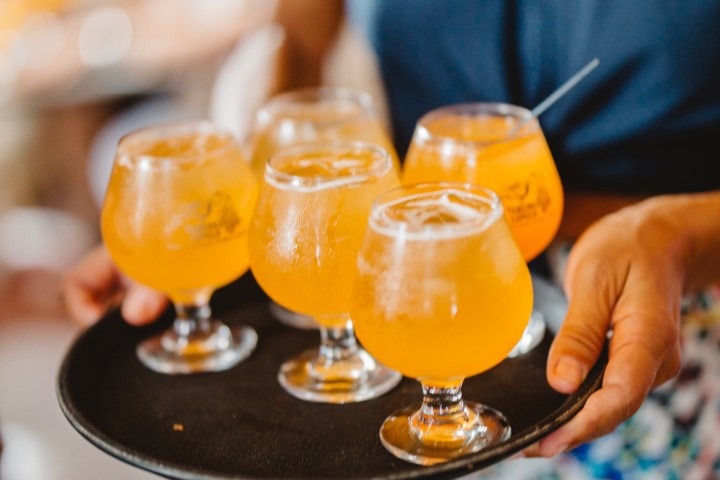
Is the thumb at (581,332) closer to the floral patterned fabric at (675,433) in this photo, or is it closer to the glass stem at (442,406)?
the glass stem at (442,406)

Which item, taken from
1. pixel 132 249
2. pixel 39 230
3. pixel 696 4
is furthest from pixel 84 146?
Answer: pixel 696 4

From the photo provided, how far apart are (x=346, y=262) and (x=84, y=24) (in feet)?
10.1

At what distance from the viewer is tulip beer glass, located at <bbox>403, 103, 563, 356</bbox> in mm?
1103

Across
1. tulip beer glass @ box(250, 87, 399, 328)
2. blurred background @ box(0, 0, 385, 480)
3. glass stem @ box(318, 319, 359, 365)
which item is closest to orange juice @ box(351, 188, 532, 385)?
glass stem @ box(318, 319, 359, 365)

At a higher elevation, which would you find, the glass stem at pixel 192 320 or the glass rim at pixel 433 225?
the glass rim at pixel 433 225

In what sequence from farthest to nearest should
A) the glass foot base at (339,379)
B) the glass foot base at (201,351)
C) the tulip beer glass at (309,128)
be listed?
the tulip beer glass at (309,128), the glass foot base at (201,351), the glass foot base at (339,379)

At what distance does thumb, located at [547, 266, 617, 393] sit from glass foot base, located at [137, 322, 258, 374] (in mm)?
438

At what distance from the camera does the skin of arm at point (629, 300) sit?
0.91 meters

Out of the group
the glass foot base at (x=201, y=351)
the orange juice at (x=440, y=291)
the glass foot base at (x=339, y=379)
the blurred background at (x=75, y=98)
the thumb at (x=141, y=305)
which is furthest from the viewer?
the blurred background at (x=75, y=98)

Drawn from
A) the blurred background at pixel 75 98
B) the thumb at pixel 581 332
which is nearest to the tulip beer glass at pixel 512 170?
the thumb at pixel 581 332

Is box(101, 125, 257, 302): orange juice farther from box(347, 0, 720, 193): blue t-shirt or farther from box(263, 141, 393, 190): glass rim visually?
box(347, 0, 720, 193): blue t-shirt

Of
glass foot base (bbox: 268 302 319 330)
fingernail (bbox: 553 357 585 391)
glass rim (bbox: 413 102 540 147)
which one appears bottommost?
glass foot base (bbox: 268 302 319 330)

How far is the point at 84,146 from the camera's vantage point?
3.73m

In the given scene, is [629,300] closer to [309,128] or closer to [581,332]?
[581,332]
